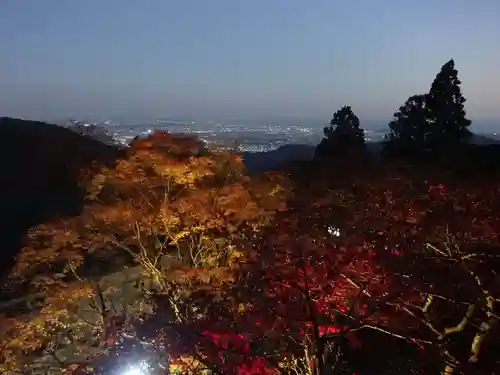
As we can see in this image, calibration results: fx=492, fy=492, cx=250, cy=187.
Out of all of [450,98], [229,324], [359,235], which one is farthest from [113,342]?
[450,98]

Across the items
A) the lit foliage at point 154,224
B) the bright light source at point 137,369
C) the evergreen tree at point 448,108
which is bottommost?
the bright light source at point 137,369

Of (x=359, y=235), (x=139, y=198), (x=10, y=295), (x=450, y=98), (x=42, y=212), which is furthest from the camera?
(x=450, y=98)

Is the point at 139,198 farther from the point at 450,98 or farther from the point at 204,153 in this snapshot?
the point at 450,98

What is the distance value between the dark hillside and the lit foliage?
11642mm

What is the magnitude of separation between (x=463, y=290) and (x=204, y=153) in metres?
4.84

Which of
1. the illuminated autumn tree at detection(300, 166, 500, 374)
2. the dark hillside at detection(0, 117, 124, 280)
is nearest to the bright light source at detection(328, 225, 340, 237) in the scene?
the illuminated autumn tree at detection(300, 166, 500, 374)

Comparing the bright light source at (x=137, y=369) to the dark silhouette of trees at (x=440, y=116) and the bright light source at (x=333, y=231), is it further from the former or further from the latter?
the dark silhouette of trees at (x=440, y=116)

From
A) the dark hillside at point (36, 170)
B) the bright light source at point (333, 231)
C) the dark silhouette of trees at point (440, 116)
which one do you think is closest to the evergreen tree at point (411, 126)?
the dark silhouette of trees at point (440, 116)

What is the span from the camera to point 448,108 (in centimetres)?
2358

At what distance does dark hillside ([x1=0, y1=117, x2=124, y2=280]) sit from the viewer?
20.8 m

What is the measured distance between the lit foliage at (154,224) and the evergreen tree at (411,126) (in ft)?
54.7

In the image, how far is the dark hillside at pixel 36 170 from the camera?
20750mm

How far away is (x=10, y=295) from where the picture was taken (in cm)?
1022

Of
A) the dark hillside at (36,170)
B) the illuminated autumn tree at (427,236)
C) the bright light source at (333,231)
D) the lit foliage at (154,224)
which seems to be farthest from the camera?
the dark hillside at (36,170)
